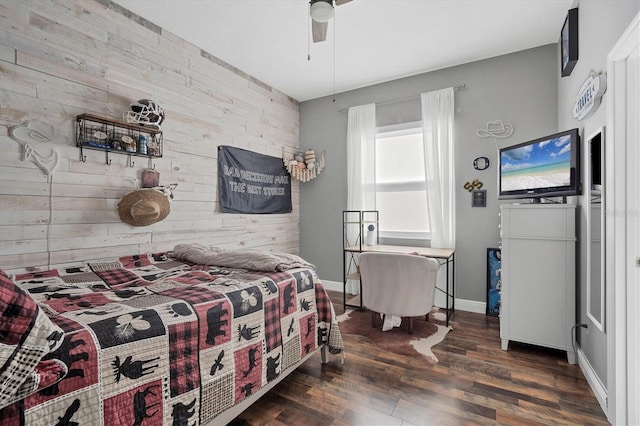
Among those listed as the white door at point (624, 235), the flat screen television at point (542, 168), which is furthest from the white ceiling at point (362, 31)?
the white door at point (624, 235)

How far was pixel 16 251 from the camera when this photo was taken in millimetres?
1910

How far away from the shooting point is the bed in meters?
0.92

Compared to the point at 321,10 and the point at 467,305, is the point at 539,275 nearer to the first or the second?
the point at 467,305

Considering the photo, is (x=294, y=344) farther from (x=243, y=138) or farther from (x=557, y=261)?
(x=243, y=138)

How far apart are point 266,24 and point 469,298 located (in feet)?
11.1

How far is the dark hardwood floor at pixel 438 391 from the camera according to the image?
65.9 inches

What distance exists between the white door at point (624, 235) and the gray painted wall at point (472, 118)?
1.60 metres

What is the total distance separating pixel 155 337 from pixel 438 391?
1.64m

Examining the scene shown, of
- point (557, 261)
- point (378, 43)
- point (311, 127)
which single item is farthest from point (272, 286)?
point (311, 127)

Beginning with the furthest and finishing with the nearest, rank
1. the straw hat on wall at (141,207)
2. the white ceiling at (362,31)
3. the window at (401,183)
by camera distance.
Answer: the window at (401,183) → the white ceiling at (362,31) → the straw hat on wall at (141,207)

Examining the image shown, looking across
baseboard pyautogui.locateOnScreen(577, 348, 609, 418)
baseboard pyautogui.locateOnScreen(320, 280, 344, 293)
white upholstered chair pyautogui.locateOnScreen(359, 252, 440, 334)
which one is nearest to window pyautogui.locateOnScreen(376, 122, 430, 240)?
baseboard pyautogui.locateOnScreen(320, 280, 344, 293)

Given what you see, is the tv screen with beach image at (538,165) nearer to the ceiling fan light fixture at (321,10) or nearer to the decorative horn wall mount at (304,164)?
the ceiling fan light fixture at (321,10)

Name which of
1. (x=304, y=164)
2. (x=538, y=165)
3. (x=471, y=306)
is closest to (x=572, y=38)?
(x=538, y=165)

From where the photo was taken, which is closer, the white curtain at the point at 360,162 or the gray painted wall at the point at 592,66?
the gray painted wall at the point at 592,66
